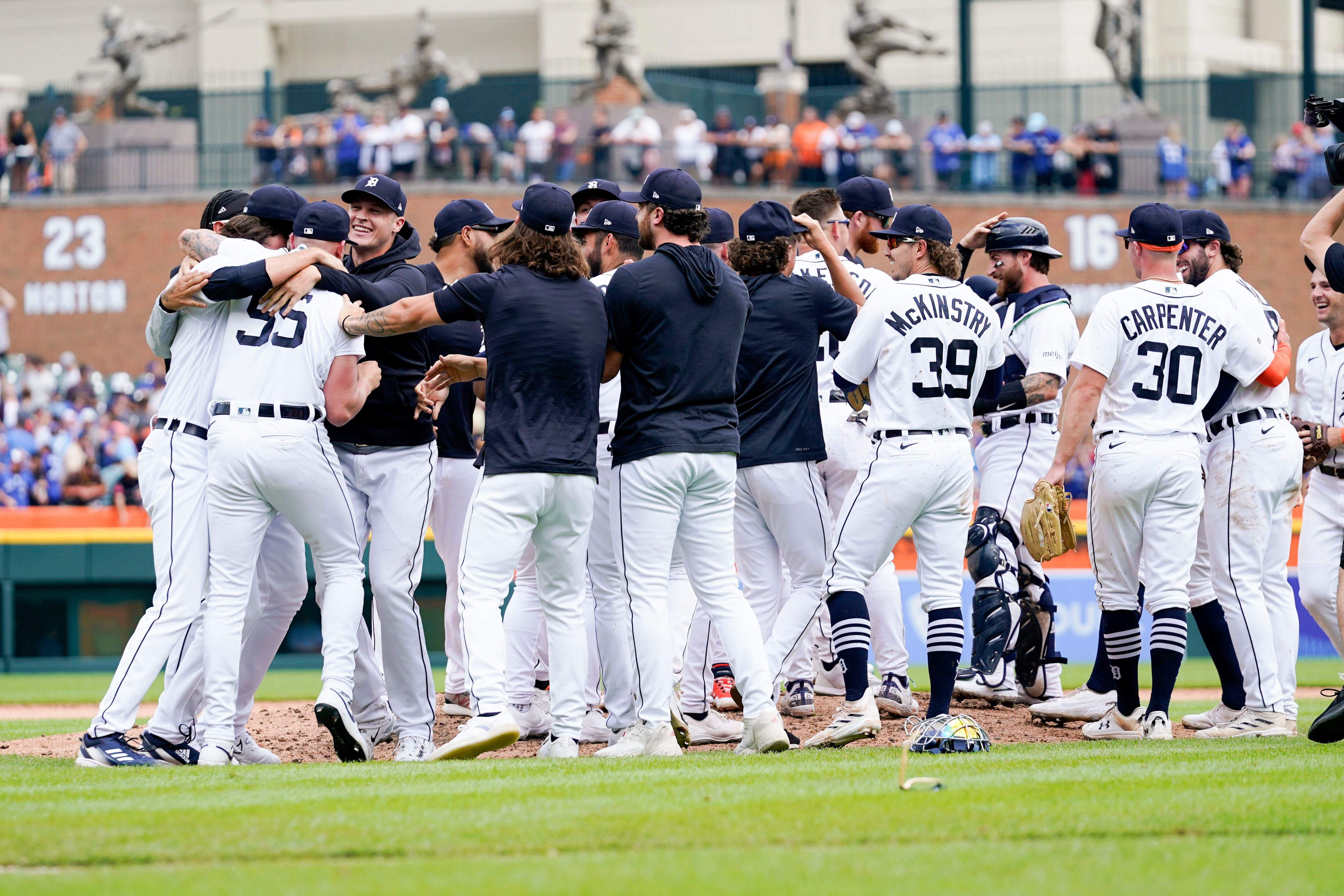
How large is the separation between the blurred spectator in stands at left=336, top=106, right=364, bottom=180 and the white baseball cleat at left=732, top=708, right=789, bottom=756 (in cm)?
2045

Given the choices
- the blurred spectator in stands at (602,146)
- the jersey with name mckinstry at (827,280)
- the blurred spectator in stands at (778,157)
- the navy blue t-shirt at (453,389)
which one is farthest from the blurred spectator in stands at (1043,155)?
the navy blue t-shirt at (453,389)

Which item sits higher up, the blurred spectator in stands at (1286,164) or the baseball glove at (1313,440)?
the blurred spectator in stands at (1286,164)

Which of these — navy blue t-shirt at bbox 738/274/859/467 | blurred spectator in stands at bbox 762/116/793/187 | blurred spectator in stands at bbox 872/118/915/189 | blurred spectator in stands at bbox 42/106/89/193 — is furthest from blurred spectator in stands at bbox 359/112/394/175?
navy blue t-shirt at bbox 738/274/859/467

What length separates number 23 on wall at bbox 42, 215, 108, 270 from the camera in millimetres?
27375

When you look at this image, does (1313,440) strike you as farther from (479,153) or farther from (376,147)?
(376,147)

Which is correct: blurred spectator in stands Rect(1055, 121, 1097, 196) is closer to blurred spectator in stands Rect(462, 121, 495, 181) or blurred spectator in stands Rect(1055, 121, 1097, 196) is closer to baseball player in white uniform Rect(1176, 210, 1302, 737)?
blurred spectator in stands Rect(462, 121, 495, 181)

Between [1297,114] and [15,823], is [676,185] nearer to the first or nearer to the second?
[15,823]

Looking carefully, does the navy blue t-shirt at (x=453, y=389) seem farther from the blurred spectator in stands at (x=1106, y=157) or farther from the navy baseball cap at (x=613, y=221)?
the blurred spectator in stands at (x=1106, y=157)

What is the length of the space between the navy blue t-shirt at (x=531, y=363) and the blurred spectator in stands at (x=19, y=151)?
78.0 feet

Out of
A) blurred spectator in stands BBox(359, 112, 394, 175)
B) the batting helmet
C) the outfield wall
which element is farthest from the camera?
the outfield wall

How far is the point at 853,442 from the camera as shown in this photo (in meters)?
8.14

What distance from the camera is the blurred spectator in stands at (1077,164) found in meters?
26.3

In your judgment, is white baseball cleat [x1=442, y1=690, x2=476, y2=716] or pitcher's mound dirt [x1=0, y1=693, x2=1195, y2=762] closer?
pitcher's mound dirt [x1=0, y1=693, x2=1195, y2=762]

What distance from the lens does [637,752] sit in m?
6.44
